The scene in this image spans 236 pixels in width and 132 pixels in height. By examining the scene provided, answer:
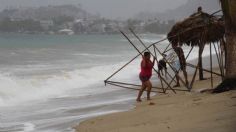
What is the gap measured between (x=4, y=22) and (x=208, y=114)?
124756 mm

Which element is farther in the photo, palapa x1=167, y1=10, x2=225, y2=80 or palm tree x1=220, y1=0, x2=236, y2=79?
palapa x1=167, y1=10, x2=225, y2=80

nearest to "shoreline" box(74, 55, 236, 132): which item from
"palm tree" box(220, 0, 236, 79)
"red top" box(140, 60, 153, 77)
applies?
"palm tree" box(220, 0, 236, 79)

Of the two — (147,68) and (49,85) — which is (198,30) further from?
(49,85)

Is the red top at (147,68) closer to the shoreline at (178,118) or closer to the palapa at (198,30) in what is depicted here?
the palapa at (198,30)

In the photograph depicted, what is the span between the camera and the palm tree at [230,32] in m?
9.49

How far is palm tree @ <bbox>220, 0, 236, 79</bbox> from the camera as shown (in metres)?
9.49

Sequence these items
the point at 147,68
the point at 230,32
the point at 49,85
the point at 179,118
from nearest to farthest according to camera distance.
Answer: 1. the point at 179,118
2. the point at 230,32
3. the point at 147,68
4. the point at 49,85

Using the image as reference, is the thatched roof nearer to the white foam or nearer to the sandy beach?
the sandy beach

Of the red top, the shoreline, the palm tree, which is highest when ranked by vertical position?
the palm tree

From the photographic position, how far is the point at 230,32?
980 cm

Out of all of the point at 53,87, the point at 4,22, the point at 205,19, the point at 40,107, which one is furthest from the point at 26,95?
the point at 4,22

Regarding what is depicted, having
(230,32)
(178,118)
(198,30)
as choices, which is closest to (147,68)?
(198,30)

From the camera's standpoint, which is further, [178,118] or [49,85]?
[49,85]

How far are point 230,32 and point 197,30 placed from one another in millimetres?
3809
